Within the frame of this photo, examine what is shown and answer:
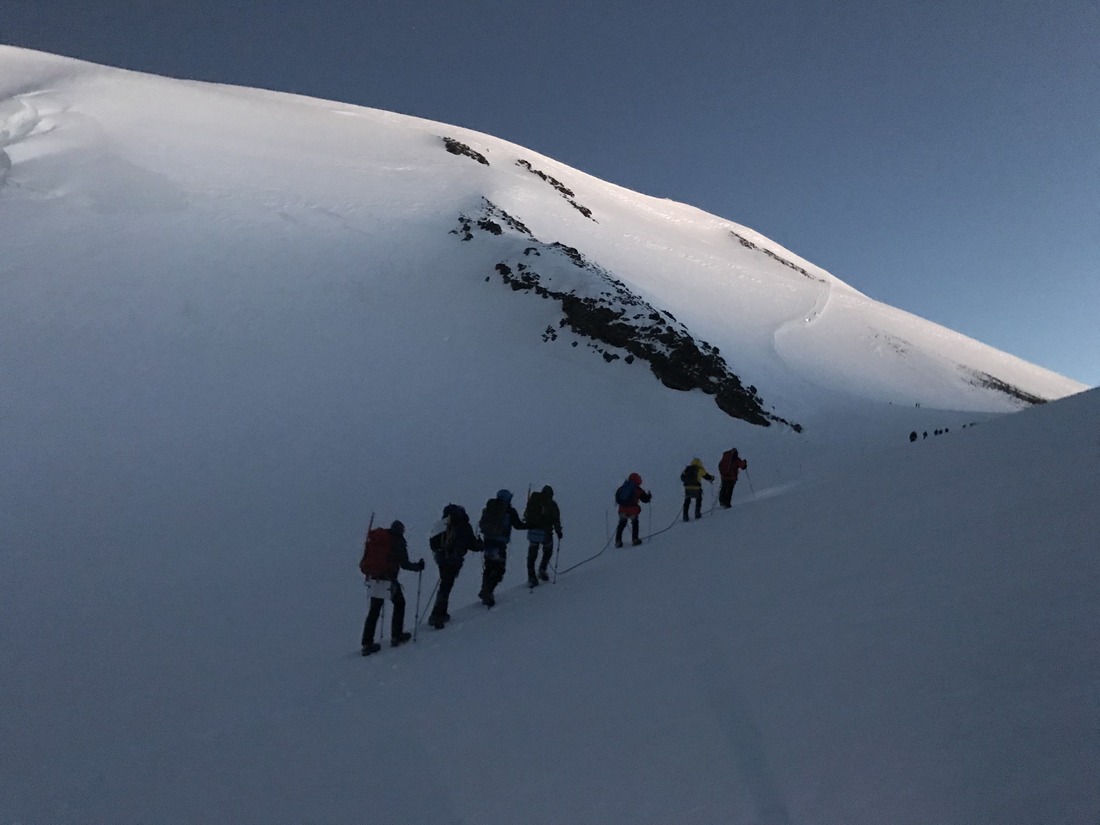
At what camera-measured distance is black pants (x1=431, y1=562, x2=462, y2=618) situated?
28.0 ft

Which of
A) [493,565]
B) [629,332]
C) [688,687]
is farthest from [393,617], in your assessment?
[629,332]

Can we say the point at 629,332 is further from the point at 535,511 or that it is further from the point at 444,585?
the point at 444,585

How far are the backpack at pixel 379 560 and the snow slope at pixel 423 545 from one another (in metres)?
1.15

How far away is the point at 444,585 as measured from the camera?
339 inches

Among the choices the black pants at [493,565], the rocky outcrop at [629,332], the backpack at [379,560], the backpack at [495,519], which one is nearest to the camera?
the backpack at [379,560]

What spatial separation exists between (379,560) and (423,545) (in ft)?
17.1

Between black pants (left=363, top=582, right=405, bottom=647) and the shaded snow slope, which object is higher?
black pants (left=363, top=582, right=405, bottom=647)

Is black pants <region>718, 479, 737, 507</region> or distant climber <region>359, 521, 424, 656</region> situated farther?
black pants <region>718, 479, 737, 507</region>

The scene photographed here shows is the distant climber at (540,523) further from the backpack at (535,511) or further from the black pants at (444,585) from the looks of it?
the black pants at (444,585)

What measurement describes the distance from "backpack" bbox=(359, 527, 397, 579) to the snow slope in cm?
115

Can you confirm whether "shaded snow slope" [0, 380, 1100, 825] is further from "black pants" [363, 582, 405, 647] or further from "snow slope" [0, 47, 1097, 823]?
"black pants" [363, 582, 405, 647]

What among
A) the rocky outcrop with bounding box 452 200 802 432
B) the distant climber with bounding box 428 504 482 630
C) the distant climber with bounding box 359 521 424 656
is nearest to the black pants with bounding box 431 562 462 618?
the distant climber with bounding box 428 504 482 630

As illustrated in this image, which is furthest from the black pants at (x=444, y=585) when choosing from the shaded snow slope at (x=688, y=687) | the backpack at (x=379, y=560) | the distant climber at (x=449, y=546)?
the backpack at (x=379, y=560)

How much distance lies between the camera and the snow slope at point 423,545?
11.3 feet
